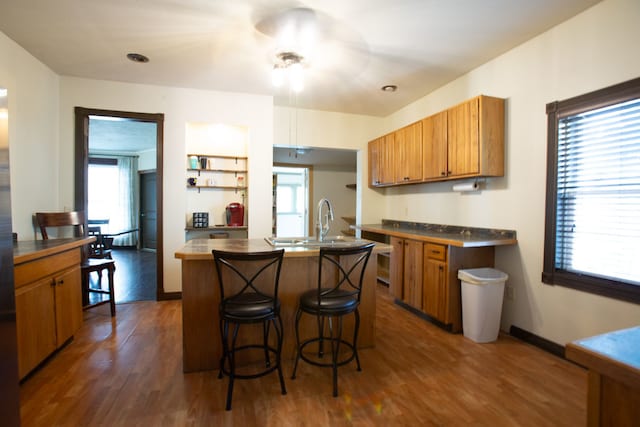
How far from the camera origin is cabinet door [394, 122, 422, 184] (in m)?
3.71

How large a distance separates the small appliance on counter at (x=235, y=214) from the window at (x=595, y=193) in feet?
11.4

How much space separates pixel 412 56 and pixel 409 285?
2367 millimetres

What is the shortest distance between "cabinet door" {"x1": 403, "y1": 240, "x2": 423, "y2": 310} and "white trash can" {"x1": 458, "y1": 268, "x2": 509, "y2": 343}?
50 centimetres

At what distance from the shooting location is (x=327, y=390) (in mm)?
2020

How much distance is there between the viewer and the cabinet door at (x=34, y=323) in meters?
1.97

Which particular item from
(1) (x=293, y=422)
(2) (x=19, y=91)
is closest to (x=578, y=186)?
(1) (x=293, y=422)

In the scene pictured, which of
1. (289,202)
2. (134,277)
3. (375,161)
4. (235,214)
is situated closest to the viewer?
(235,214)

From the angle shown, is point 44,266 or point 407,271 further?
point 407,271

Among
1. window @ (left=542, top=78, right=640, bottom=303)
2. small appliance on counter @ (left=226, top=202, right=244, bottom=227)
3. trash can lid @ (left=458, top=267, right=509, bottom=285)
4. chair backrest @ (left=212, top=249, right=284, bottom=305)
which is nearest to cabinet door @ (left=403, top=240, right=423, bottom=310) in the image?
trash can lid @ (left=458, top=267, right=509, bottom=285)

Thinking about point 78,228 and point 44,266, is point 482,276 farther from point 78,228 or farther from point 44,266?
point 78,228

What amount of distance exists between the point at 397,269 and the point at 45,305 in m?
3.23

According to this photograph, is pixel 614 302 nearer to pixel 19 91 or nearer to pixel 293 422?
pixel 293 422

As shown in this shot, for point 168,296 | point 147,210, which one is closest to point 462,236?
point 168,296

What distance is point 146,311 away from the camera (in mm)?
3467
